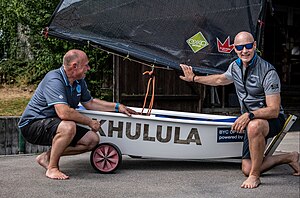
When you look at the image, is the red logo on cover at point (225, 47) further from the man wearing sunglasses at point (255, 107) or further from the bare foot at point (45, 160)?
the bare foot at point (45, 160)

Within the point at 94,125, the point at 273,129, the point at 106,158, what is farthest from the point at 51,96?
the point at 273,129

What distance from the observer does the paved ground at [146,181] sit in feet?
15.9

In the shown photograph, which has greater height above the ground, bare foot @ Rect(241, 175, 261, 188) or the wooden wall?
the wooden wall

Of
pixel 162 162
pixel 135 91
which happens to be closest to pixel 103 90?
pixel 135 91

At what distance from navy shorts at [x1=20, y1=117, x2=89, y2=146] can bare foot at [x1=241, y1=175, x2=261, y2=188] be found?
153 centimetres

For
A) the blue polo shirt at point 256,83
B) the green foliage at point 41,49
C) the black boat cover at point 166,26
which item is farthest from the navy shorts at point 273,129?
the green foliage at point 41,49

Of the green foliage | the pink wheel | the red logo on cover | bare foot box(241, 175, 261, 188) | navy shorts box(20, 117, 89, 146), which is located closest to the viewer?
bare foot box(241, 175, 261, 188)

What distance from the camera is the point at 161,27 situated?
19.9 ft

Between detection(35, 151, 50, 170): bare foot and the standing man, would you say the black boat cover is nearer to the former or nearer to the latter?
the standing man

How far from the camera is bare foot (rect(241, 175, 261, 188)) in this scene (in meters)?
5.10

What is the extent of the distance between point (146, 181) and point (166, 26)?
5.58 feet

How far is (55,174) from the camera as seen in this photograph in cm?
524

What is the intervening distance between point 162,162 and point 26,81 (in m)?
5.42

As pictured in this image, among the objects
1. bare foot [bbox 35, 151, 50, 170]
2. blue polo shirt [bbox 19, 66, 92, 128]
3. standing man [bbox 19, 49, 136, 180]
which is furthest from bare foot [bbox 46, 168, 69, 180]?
blue polo shirt [bbox 19, 66, 92, 128]
